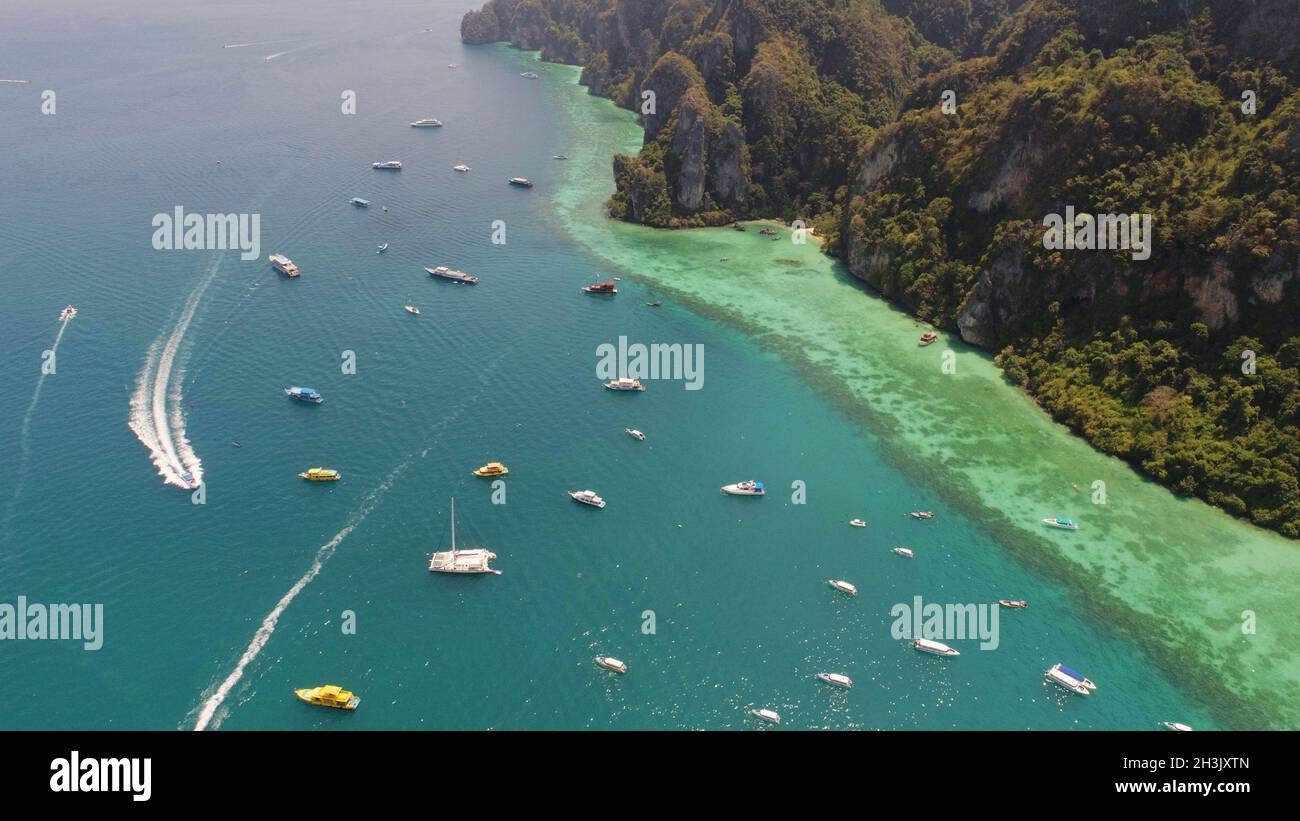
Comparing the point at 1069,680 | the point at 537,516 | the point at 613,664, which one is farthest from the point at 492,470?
the point at 1069,680

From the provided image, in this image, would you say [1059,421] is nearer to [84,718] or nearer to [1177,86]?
[1177,86]

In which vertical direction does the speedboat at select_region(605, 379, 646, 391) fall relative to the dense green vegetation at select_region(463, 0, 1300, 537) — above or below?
below

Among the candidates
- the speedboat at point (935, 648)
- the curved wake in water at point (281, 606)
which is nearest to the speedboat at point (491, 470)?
the curved wake in water at point (281, 606)

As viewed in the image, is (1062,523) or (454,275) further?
(454,275)

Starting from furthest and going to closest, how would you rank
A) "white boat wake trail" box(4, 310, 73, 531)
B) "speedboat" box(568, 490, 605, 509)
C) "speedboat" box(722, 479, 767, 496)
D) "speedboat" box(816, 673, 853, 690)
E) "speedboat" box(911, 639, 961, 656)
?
"speedboat" box(722, 479, 767, 496) < "speedboat" box(568, 490, 605, 509) < "white boat wake trail" box(4, 310, 73, 531) < "speedboat" box(911, 639, 961, 656) < "speedboat" box(816, 673, 853, 690)

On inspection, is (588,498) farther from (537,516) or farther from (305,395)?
(305,395)

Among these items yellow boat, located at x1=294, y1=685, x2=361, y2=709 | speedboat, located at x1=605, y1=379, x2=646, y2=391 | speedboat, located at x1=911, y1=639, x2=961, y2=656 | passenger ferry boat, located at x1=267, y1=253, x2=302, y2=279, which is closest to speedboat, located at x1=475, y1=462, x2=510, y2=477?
speedboat, located at x1=605, y1=379, x2=646, y2=391

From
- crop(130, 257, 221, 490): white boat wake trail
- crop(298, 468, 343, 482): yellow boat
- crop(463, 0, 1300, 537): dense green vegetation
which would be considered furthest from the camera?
crop(463, 0, 1300, 537): dense green vegetation

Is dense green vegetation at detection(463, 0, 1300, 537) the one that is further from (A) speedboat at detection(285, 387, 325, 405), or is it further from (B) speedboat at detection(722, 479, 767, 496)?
(A) speedboat at detection(285, 387, 325, 405)
